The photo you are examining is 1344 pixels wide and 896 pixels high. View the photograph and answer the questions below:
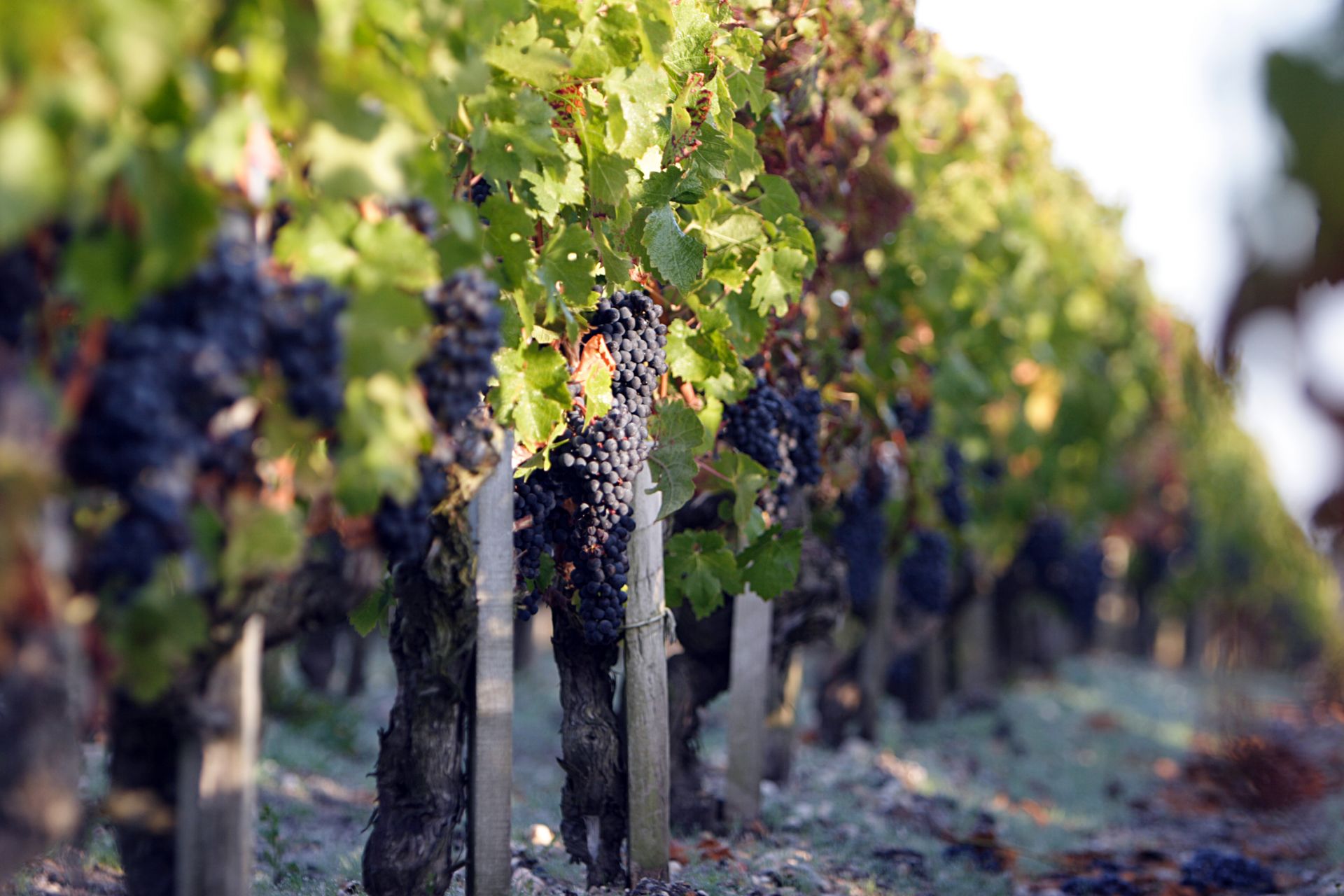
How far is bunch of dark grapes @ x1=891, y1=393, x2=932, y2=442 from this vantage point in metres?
8.08

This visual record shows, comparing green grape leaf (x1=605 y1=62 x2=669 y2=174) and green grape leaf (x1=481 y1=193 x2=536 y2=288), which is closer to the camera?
green grape leaf (x1=481 y1=193 x2=536 y2=288)

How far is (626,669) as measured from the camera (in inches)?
178

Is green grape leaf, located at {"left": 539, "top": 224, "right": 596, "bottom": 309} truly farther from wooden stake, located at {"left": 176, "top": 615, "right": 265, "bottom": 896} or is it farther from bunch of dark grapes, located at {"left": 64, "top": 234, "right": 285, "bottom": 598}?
wooden stake, located at {"left": 176, "top": 615, "right": 265, "bottom": 896}

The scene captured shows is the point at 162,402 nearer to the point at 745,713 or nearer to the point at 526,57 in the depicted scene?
the point at 526,57

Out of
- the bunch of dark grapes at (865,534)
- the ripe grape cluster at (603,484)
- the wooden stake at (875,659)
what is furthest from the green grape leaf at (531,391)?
the wooden stake at (875,659)

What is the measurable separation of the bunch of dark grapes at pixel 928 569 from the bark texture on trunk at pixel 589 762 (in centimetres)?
562

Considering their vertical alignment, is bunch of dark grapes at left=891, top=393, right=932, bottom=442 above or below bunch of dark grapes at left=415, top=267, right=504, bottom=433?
above

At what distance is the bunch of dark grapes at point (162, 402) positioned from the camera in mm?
2305

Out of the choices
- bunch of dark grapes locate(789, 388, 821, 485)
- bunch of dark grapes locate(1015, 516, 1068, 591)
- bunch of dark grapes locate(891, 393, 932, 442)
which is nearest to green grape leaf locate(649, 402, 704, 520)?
bunch of dark grapes locate(789, 388, 821, 485)

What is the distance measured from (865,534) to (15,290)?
688 centimetres

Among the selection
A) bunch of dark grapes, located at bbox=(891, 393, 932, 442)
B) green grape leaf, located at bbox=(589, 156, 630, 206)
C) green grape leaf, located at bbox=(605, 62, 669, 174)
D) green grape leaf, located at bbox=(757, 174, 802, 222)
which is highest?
bunch of dark grapes, located at bbox=(891, 393, 932, 442)

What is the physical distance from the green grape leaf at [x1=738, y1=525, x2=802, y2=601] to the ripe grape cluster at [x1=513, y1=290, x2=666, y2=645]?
810 mm

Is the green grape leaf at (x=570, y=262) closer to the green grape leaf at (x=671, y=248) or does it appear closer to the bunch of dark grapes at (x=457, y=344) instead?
the green grape leaf at (x=671, y=248)

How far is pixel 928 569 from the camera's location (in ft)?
32.1
